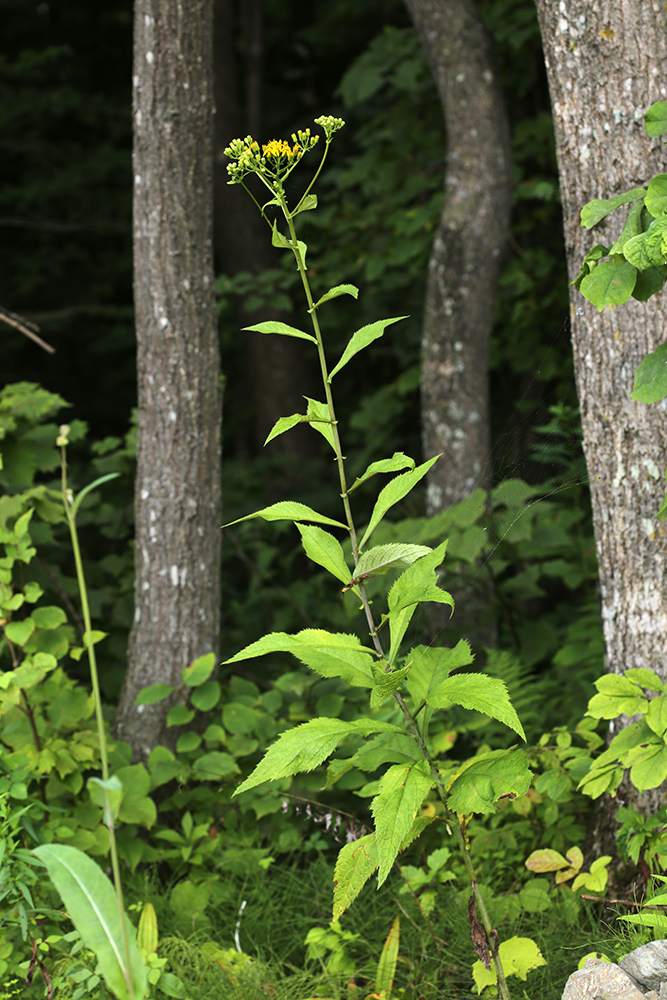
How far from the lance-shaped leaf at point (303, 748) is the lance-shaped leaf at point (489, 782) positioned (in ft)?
0.66

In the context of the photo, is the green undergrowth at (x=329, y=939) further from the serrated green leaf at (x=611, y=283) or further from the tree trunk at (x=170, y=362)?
the serrated green leaf at (x=611, y=283)

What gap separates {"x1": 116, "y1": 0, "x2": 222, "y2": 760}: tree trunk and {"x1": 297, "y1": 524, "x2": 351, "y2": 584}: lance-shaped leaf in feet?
4.51

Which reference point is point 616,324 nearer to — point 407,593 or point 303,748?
point 407,593

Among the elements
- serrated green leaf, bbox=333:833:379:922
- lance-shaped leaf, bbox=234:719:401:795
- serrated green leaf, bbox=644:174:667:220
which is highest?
serrated green leaf, bbox=644:174:667:220

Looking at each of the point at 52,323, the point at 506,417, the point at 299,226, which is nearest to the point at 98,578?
the point at 299,226

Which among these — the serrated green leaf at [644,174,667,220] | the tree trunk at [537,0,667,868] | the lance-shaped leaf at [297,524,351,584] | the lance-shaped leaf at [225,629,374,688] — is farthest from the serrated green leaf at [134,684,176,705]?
the serrated green leaf at [644,174,667,220]

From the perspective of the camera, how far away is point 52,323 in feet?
24.7

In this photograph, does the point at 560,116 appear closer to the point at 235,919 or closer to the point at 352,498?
the point at 235,919

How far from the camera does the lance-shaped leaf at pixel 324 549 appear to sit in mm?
1771

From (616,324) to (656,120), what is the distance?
0.53 metres

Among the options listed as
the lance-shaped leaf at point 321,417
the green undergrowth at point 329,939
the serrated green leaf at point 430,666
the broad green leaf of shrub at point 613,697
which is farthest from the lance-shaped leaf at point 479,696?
the green undergrowth at point 329,939

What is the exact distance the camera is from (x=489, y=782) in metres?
1.73

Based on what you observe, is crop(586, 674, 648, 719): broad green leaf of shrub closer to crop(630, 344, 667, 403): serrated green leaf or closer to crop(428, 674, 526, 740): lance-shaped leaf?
crop(428, 674, 526, 740): lance-shaped leaf

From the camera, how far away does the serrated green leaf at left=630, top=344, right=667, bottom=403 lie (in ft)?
6.40
